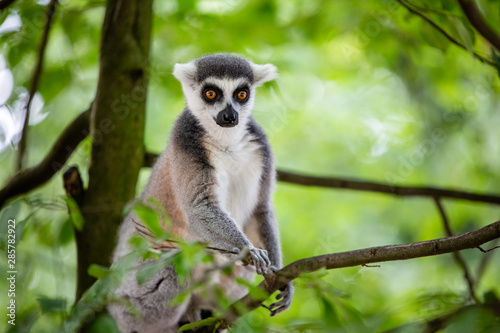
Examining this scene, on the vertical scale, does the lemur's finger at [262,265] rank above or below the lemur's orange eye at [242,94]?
below

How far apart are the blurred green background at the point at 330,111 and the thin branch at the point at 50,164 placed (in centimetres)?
25

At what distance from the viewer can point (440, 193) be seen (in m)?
3.96

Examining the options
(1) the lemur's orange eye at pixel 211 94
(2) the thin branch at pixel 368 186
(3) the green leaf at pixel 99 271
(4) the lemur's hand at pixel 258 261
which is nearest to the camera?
(3) the green leaf at pixel 99 271

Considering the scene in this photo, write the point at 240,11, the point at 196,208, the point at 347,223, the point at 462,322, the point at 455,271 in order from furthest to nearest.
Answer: the point at 347,223 < the point at 455,271 < the point at 240,11 < the point at 196,208 < the point at 462,322

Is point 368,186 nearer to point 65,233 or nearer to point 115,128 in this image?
point 115,128

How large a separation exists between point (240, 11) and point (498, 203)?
2.81 metres

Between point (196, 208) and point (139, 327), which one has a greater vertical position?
point (196, 208)

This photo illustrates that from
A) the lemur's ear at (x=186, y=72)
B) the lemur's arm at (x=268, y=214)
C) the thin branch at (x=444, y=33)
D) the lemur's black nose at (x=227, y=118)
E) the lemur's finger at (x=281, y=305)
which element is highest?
the thin branch at (x=444, y=33)

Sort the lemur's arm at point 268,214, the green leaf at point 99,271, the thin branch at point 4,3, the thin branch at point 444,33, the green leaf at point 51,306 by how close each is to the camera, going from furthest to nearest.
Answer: the lemur's arm at point 268,214 → the thin branch at point 4,3 → the thin branch at point 444,33 → the green leaf at point 51,306 → the green leaf at point 99,271

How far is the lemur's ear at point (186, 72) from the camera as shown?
376 cm

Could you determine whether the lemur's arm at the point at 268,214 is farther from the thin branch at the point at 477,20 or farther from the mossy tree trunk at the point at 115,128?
the thin branch at the point at 477,20

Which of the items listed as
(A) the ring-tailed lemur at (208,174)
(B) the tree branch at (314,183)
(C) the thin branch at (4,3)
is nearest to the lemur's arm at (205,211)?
(A) the ring-tailed lemur at (208,174)

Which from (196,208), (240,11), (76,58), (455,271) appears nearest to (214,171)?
(196,208)

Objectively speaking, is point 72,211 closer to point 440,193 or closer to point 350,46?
point 440,193
